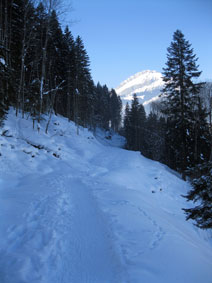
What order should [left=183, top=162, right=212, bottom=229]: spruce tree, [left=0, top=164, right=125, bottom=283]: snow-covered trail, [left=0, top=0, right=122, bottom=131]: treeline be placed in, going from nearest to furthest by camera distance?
1. [left=0, top=164, right=125, bottom=283]: snow-covered trail
2. [left=183, top=162, right=212, bottom=229]: spruce tree
3. [left=0, top=0, right=122, bottom=131]: treeline

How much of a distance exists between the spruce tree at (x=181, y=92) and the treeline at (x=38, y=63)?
37.2ft

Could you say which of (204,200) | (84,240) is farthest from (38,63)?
(204,200)

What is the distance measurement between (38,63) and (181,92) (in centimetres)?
1556

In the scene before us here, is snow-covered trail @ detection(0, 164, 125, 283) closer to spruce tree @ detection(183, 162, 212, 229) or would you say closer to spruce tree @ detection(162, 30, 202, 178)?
spruce tree @ detection(183, 162, 212, 229)

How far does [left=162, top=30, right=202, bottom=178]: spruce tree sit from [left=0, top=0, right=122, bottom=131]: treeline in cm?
1135

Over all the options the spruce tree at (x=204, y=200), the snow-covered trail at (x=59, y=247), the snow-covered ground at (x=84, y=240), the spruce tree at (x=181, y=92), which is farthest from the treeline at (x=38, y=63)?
the spruce tree at (x=181, y=92)

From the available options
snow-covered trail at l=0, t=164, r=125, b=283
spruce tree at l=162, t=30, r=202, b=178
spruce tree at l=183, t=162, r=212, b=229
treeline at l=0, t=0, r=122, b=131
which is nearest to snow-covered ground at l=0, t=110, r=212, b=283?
snow-covered trail at l=0, t=164, r=125, b=283

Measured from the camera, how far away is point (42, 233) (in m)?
3.45

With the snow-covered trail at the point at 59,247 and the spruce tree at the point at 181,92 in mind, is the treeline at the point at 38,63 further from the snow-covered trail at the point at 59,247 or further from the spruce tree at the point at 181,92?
the spruce tree at the point at 181,92

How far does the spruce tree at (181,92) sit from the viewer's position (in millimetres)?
14555

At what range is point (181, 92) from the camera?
1473 cm

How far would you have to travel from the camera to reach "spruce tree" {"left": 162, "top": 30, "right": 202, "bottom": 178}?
1455 cm

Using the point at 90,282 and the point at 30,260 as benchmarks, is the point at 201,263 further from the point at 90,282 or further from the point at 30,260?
the point at 30,260

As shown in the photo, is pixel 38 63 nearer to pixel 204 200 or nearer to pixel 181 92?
pixel 181 92
